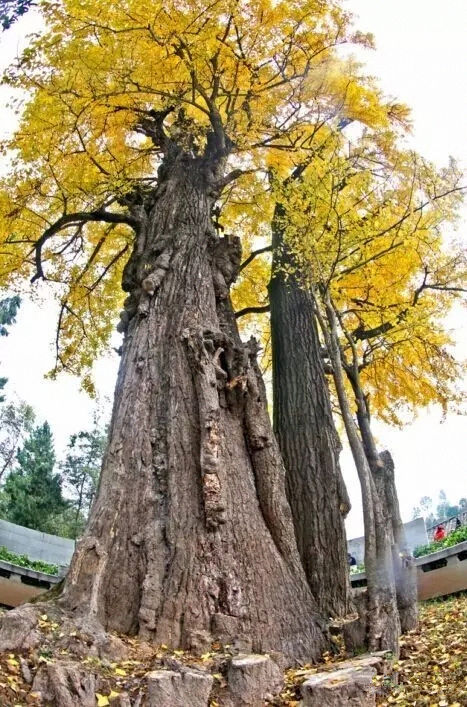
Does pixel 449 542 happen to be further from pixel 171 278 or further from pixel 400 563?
pixel 171 278

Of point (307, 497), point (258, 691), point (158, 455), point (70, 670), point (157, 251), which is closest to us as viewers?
point (70, 670)

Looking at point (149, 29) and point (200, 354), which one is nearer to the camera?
point (200, 354)

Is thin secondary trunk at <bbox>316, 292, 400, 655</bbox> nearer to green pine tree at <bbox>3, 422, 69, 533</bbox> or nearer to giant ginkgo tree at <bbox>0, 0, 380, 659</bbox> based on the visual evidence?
giant ginkgo tree at <bbox>0, 0, 380, 659</bbox>

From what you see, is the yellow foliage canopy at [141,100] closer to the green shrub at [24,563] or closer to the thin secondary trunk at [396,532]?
the thin secondary trunk at [396,532]

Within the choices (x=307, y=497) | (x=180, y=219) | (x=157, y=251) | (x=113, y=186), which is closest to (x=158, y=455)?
(x=307, y=497)

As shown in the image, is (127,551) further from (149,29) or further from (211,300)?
(149,29)

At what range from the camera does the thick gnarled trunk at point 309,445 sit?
4465 mm

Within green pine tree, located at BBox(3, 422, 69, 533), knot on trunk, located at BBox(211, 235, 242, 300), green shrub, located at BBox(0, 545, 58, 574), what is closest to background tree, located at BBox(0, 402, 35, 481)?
green pine tree, located at BBox(3, 422, 69, 533)

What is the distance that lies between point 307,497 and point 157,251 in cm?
290

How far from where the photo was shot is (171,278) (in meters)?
5.39

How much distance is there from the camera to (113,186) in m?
6.77

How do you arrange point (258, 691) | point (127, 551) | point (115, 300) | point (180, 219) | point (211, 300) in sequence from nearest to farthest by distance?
1. point (258, 691)
2. point (127, 551)
3. point (211, 300)
4. point (180, 219)
5. point (115, 300)

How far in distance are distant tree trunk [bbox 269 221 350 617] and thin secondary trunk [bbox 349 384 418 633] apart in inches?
18.0

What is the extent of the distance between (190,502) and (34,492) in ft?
65.0
